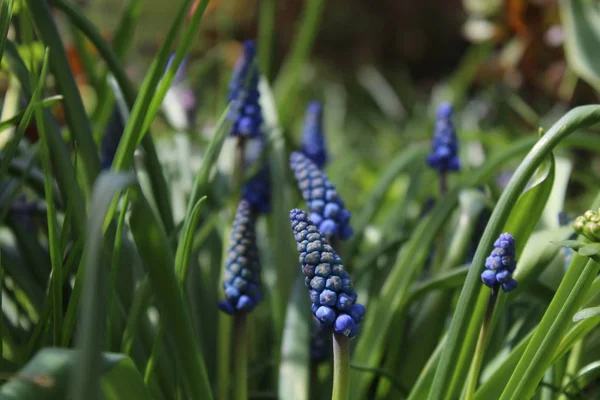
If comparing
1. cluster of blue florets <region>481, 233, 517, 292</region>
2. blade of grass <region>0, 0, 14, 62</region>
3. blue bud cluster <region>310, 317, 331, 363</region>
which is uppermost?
blade of grass <region>0, 0, 14, 62</region>

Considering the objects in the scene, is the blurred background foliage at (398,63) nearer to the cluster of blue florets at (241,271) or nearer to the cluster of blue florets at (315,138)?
the cluster of blue florets at (315,138)

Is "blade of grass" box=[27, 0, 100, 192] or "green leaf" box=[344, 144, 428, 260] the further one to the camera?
"green leaf" box=[344, 144, 428, 260]

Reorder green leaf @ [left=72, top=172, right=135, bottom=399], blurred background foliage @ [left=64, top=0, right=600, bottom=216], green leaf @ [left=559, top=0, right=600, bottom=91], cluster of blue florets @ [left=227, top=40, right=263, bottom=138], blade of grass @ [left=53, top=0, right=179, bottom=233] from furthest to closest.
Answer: blurred background foliage @ [left=64, top=0, right=600, bottom=216], green leaf @ [left=559, top=0, right=600, bottom=91], cluster of blue florets @ [left=227, top=40, right=263, bottom=138], blade of grass @ [left=53, top=0, right=179, bottom=233], green leaf @ [left=72, top=172, right=135, bottom=399]

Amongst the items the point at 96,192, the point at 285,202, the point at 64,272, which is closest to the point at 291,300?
the point at 285,202

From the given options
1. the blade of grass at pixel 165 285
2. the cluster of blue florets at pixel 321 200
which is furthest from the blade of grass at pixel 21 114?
the cluster of blue florets at pixel 321 200

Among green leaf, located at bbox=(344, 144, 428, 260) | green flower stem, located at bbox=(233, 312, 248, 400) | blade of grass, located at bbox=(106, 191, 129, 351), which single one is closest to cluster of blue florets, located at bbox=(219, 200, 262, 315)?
green flower stem, located at bbox=(233, 312, 248, 400)

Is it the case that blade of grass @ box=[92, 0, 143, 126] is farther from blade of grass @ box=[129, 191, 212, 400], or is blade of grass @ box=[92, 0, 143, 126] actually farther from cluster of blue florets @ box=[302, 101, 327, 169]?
blade of grass @ box=[129, 191, 212, 400]
